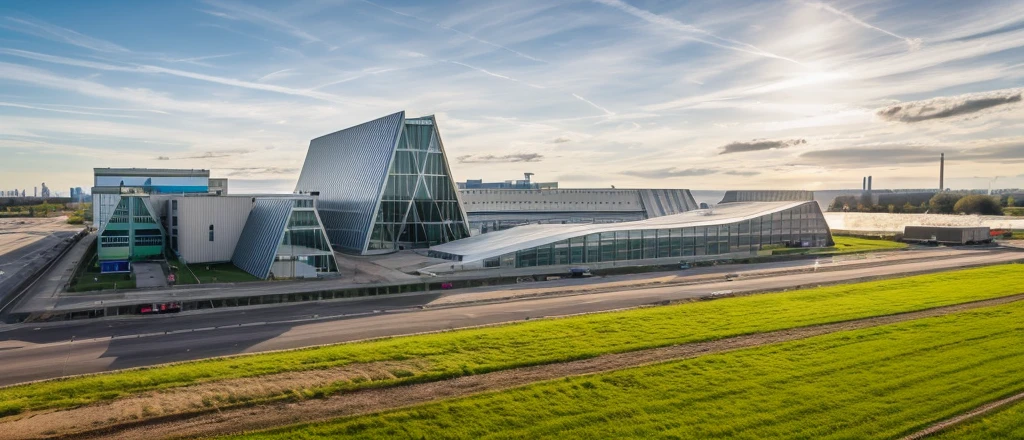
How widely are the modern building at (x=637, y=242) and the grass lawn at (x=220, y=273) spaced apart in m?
15.5

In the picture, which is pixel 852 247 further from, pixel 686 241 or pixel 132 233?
pixel 132 233

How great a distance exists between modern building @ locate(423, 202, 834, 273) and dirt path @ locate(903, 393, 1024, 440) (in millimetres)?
39215

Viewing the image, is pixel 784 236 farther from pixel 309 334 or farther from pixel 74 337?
pixel 74 337

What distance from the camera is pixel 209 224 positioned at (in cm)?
6169

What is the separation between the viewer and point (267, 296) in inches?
1657

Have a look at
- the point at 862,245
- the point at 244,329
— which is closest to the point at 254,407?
the point at 244,329

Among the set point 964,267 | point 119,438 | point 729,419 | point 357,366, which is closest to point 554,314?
point 357,366

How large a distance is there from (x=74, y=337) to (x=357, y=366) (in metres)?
16.6

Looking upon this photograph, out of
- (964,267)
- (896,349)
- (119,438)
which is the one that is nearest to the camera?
(119,438)

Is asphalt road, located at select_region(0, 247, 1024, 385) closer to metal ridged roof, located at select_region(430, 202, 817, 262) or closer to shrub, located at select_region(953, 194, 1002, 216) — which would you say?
metal ridged roof, located at select_region(430, 202, 817, 262)

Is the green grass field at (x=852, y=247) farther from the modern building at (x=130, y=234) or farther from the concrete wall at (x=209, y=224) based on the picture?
the modern building at (x=130, y=234)

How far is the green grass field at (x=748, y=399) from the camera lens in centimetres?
1962

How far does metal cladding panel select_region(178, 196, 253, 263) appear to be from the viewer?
199 feet

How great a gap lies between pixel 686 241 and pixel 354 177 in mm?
39372
